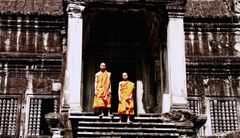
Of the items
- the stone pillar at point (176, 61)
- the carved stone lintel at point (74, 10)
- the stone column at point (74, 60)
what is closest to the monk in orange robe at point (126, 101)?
the stone column at point (74, 60)

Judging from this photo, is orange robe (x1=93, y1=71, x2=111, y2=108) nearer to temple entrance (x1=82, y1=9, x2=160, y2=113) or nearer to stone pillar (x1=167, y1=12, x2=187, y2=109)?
stone pillar (x1=167, y1=12, x2=187, y2=109)

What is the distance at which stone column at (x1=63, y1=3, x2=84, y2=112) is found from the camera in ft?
49.8

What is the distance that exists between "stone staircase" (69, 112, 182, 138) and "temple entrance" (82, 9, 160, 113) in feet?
10.2

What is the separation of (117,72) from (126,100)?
412 centimetres

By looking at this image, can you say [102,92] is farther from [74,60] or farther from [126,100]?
[74,60]

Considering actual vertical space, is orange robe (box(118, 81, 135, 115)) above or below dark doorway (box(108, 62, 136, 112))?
below

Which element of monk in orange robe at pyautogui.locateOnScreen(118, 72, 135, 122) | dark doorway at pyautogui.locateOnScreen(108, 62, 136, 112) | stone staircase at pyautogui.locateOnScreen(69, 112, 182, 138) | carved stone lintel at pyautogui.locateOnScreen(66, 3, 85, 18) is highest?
carved stone lintel at pyautogui.locateOnScreen(66, 3, 85, 18)

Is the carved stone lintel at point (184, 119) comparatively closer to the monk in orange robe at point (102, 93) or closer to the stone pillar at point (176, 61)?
the stone pillar at point (176, 61)

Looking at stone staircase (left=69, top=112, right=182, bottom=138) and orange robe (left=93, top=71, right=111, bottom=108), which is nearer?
stone staircase (left=69, top=112, right=182, bottom=138)

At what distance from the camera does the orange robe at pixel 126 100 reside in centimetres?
1443

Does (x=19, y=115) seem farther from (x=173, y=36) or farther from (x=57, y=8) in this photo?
(x=173, y=36)

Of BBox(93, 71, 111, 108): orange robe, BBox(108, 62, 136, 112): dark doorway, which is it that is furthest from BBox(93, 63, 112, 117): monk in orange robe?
BBox(108, 62, 136, 112): dark doorway

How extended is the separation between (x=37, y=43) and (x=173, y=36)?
241 inches

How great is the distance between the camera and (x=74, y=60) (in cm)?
1551
